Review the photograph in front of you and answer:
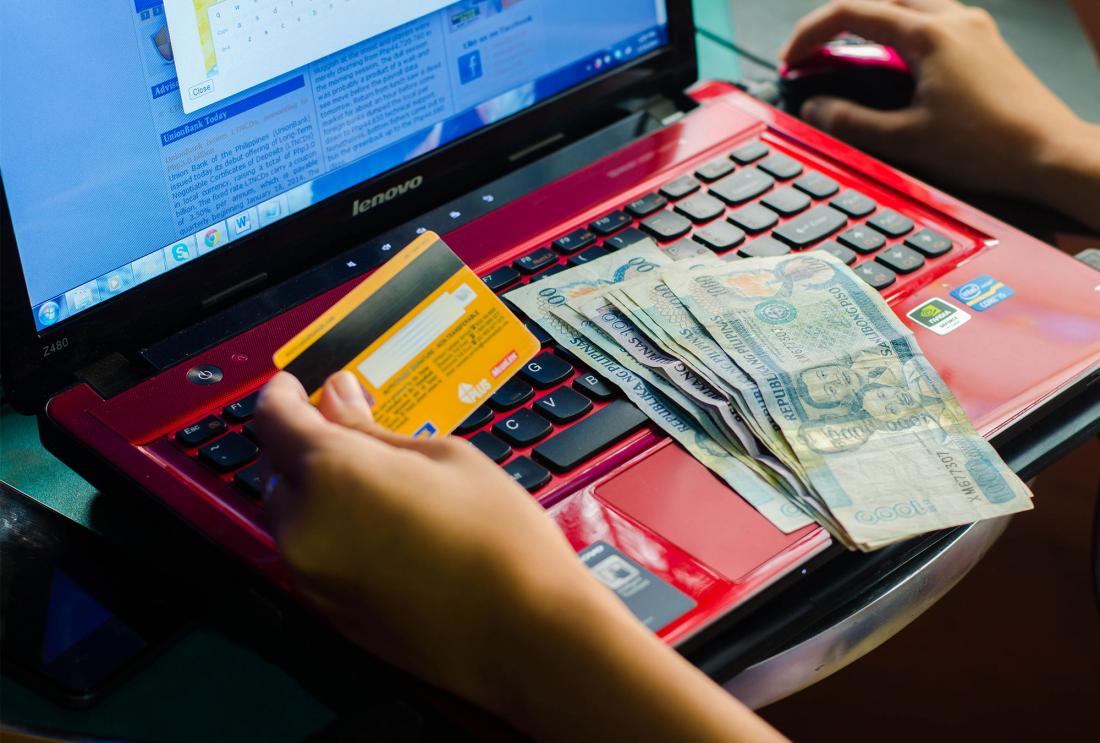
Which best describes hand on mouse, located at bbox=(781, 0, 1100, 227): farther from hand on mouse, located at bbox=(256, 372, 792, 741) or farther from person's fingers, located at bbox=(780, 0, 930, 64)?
hand on mouse, located at bbox=(256, 372, 792, 741)

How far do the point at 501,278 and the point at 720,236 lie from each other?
0.51 feet

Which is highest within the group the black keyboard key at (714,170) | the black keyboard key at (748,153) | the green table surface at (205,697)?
the black keyboard key at (748,153)

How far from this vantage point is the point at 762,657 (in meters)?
0.58

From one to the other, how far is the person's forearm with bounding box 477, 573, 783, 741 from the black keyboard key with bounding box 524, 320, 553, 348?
241 millimetres

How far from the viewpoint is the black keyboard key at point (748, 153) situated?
0.87m

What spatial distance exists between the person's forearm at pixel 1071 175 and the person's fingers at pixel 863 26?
14 centimetres

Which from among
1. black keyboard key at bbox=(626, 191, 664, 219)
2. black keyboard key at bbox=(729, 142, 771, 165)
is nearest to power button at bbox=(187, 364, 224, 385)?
black keyboard key at bbox=(626, 191, 664, 219)

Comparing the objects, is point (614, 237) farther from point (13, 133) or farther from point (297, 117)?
point (13, 133)

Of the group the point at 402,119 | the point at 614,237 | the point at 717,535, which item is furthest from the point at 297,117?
the point at 717,535

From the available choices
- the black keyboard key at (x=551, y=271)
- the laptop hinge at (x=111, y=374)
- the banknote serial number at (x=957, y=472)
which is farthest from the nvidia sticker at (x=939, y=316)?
the laptop hinge at (x=111, y=374)

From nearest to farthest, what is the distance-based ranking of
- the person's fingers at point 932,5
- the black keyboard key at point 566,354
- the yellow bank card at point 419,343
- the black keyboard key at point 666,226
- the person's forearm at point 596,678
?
the person's forearm at point 596,678 < the yellow bank card at point 419,343 < the black keyboard key at point 566,354 < the black keyboard key at point 666,226 < the person's fingers at point 932,5

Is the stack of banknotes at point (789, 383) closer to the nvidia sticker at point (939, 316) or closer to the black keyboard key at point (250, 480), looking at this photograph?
the nvidia sticker at point (939, 316)

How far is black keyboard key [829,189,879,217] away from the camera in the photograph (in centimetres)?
82

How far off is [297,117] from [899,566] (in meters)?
0.44
